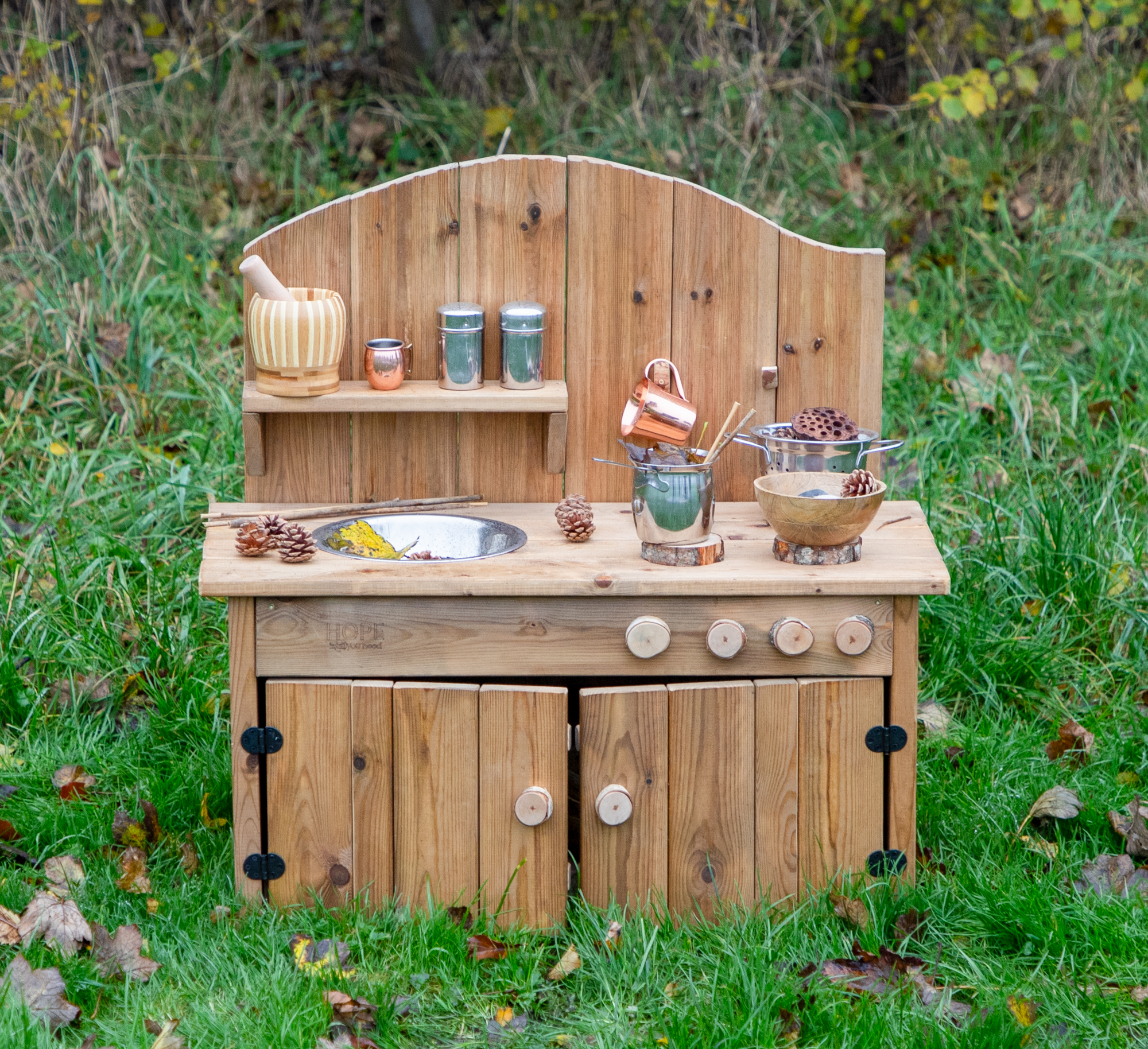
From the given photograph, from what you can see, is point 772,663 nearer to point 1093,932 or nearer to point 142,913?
point 1093,932

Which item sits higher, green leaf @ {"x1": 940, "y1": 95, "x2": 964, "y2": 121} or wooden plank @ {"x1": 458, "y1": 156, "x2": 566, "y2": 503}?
green leaf @ {"x1": 940, "y1": 95, "x2": 964, "y2": 121}

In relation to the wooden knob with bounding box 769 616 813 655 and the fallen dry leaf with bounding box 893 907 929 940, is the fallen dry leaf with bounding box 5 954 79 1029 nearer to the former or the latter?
the wooden knob with bounding box 769 616 813 655

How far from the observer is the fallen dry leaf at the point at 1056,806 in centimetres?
324

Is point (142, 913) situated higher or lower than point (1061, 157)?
lower

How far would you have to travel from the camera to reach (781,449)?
3.03 metres

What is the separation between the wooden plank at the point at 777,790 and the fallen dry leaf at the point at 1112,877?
638mm

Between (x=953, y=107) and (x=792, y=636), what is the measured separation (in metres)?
3.88

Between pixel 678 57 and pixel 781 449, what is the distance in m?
4.20

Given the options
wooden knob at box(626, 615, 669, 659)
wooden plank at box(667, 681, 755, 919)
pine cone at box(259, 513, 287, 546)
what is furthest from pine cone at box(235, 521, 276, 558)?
wooden plank at box(667, 681, 755, 919)

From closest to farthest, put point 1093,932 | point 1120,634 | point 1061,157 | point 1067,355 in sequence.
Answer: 1. point 1093,932
2. point 1120,634
3. point 1067,355
4. point 1061,157

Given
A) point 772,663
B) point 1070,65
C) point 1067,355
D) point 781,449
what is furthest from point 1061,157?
point 772,663

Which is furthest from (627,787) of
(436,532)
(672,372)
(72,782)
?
(72,782)

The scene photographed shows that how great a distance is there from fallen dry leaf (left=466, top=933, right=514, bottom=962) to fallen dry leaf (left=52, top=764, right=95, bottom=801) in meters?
1.17

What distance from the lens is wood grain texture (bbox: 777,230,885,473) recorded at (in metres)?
3.20
